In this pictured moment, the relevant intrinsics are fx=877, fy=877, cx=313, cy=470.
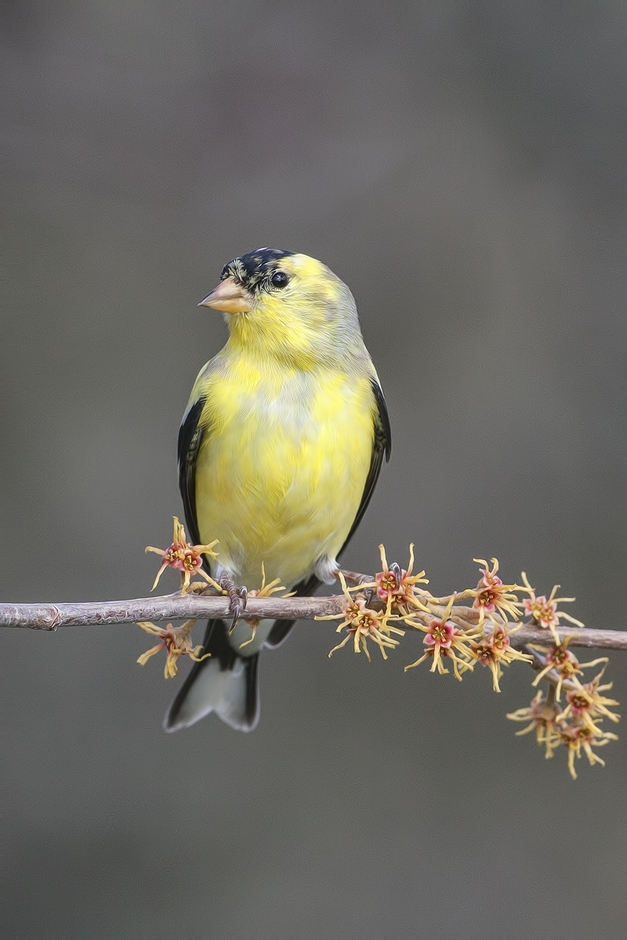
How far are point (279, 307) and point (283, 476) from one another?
Result: 1.41 feet

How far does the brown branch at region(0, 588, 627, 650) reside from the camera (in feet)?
4.41

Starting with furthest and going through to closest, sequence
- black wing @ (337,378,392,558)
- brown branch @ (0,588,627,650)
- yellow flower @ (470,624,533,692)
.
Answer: black wing @ (337,378,392,558), yellow flower @ (470,624,533,692), brown branch @ (0,588,627,650)

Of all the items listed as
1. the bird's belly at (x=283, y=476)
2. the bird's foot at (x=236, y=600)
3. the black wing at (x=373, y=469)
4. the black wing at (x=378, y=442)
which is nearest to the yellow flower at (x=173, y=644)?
the bird's foot at (x=236, y=600)

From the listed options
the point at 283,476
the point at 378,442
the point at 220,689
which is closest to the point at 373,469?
the point at 378,442

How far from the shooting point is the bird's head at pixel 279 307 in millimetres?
2209

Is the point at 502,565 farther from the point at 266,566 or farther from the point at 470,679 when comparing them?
the point at 266,566

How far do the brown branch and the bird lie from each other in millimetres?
449

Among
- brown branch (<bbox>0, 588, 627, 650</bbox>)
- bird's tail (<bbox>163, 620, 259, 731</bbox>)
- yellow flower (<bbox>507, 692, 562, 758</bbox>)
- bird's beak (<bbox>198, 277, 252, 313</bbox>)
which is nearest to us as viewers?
brown branch (<bbox>0, 588, 627, 650</bbox>)

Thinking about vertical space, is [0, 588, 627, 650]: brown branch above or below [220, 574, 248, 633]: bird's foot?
above

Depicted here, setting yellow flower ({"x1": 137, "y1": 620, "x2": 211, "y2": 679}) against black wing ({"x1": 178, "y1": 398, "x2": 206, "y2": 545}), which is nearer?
yellow flower ({"x1": 137, "y1": 620, "x2": 211, "y2": 679})

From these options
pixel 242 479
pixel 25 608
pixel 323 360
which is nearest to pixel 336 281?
pixel 323 360

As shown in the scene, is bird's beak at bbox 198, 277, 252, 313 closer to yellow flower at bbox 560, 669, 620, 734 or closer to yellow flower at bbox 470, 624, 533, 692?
yellow flower at bbox 470, 624, 533, 692

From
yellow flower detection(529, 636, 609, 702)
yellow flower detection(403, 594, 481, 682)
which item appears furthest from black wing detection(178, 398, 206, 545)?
yellow flower detection(529, 636, 609, 702)

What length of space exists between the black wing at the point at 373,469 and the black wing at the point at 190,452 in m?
0.40
